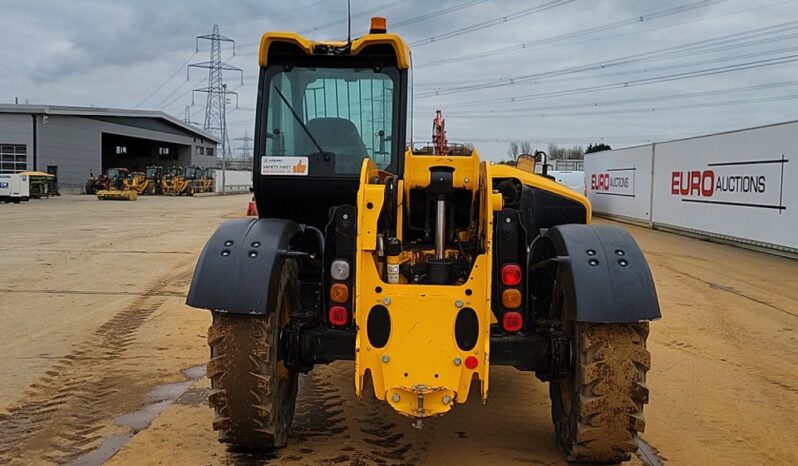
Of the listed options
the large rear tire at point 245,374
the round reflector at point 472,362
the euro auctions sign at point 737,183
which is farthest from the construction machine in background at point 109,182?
the round reflector at point 472,362

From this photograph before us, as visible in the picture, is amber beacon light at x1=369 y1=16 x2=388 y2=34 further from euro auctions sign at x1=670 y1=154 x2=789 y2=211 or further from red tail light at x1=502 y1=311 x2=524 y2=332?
euro auctions sign at x1=670 y1=154 x2=789 y2=211

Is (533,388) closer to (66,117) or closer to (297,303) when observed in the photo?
(297,303)

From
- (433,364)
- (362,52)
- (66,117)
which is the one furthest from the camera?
(66,117)

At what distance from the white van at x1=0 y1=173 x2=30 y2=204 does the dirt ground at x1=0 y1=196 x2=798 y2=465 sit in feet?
101

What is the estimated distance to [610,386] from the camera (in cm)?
396

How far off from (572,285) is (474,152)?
1074 millimetres

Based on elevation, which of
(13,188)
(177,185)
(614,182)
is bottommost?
(13,188)

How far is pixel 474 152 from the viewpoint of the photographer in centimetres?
458

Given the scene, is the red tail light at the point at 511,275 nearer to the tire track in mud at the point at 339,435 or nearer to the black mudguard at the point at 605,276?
the black mudguard at the point at 605,276

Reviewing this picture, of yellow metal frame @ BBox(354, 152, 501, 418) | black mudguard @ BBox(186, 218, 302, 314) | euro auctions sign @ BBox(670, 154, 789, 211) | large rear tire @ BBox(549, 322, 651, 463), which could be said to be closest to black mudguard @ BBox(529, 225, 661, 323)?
large rear tire @ BBox(549, 322, 651, 463)

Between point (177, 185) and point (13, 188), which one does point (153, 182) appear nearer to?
point (177, 185)

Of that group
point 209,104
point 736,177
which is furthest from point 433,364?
point 209,104

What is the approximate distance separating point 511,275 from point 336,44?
2.29m

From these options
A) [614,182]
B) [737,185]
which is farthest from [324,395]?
[614,182]
